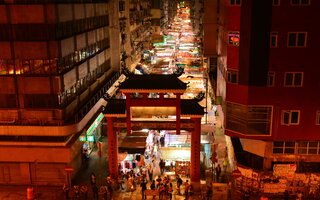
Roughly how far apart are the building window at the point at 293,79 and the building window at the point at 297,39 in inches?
83.9

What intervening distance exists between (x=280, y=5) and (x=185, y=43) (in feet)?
204

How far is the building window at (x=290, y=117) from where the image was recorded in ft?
90.6

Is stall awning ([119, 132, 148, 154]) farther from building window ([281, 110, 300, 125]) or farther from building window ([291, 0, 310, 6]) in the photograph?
building window ([291, 0, 310, 6])

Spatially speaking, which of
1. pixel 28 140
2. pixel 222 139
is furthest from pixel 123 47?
pixel 28 140

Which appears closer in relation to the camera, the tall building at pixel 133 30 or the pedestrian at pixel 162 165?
the pedestrian at pixel 162 165

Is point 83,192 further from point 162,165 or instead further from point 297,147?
point 297,147

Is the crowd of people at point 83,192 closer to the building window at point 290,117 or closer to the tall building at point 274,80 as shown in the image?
the tall building at point 274,80

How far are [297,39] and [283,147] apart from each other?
846cm

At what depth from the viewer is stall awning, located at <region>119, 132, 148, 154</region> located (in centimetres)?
3303

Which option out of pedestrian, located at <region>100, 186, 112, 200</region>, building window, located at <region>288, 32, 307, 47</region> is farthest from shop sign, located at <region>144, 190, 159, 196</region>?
building window, located at <region>288, 32, 307, 47</region>

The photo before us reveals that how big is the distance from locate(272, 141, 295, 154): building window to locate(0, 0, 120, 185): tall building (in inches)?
631

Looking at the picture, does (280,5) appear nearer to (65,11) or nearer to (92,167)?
(65,11)

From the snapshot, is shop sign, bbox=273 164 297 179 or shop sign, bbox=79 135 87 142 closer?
shop sign, bbox=273 164 297 179

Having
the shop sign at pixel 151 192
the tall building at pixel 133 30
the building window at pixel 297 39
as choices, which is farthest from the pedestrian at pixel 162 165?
the tall building at pixel 133 30
